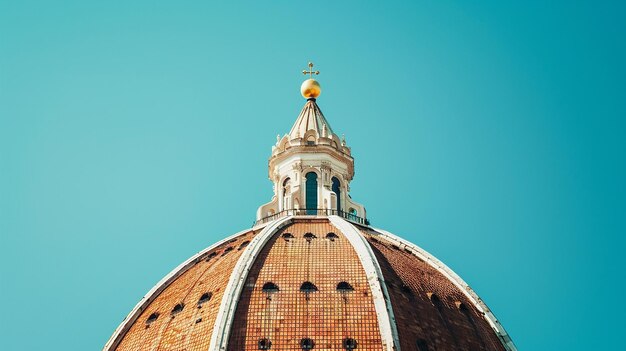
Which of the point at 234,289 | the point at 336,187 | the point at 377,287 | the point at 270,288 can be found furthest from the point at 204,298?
the point at 336,187

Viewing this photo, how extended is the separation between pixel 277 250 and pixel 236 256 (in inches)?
70.7

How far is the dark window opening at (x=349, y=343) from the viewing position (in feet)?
217

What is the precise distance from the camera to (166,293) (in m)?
73.9

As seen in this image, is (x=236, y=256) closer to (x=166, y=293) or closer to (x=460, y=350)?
(x=166, y=293)

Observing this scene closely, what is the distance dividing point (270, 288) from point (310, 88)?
1947 cm

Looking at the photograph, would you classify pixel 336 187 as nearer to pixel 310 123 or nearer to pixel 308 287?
pixel 310 123

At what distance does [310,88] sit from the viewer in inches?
3418

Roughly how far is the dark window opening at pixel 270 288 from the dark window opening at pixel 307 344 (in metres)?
3.59

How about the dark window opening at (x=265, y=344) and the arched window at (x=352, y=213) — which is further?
the arched window at (x=352, y=213)

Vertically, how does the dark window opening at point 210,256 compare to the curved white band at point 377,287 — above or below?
above

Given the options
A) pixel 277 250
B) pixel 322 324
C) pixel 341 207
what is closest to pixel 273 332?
pixel 322 324

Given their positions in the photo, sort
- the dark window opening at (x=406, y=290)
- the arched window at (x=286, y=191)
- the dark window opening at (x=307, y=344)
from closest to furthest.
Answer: the dark window opening at (x=307, y=344) → the dark window opening at (x=406, y=290) → the arched window at (x=286, y=191)

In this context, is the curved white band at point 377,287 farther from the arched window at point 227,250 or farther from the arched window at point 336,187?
the arched window at point 336,187

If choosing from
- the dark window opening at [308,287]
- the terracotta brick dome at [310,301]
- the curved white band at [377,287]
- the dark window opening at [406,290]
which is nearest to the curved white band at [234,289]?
the terracotta brick dome at [310,301]
